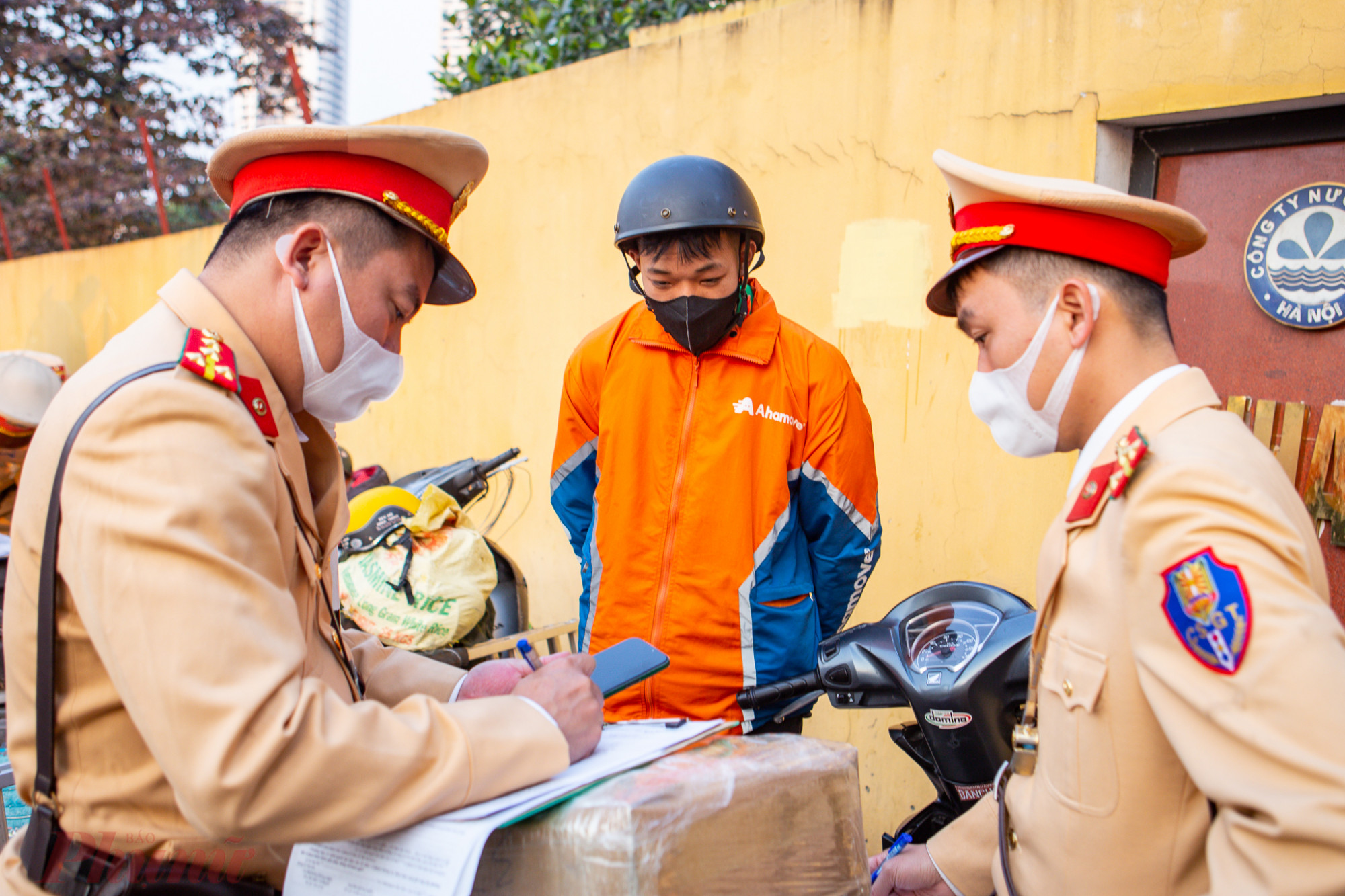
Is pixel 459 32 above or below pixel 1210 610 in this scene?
above

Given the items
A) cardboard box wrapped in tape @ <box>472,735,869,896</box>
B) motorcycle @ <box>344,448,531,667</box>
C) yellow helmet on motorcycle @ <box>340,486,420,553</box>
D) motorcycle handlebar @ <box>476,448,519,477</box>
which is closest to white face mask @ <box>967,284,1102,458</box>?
cardboard box wrapped in tape @ <box>472,735,869,896</box>

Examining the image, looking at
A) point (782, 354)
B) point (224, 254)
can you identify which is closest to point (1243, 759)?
point (224, 254)

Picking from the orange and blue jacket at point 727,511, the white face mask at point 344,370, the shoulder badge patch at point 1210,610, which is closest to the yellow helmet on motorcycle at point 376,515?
the orange and blue jacket at point 727,511

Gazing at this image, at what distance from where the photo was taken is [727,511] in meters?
2.45

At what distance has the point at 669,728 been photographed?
55.7 inches

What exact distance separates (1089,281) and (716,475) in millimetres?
1202

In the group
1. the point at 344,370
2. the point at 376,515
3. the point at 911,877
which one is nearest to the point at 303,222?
the point at 344,370

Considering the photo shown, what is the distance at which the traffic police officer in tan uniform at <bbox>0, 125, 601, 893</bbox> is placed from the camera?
3.40 feet

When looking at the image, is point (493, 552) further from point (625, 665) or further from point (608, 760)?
point (608, 760)

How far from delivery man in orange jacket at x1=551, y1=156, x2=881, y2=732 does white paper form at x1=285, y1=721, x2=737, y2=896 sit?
1.17 m

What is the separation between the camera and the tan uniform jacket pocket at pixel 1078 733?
1.23m

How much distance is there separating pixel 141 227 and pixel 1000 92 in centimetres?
1235

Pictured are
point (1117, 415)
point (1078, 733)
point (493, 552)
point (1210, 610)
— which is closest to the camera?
point (1210, 610)

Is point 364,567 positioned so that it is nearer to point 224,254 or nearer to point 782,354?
point 782,354
